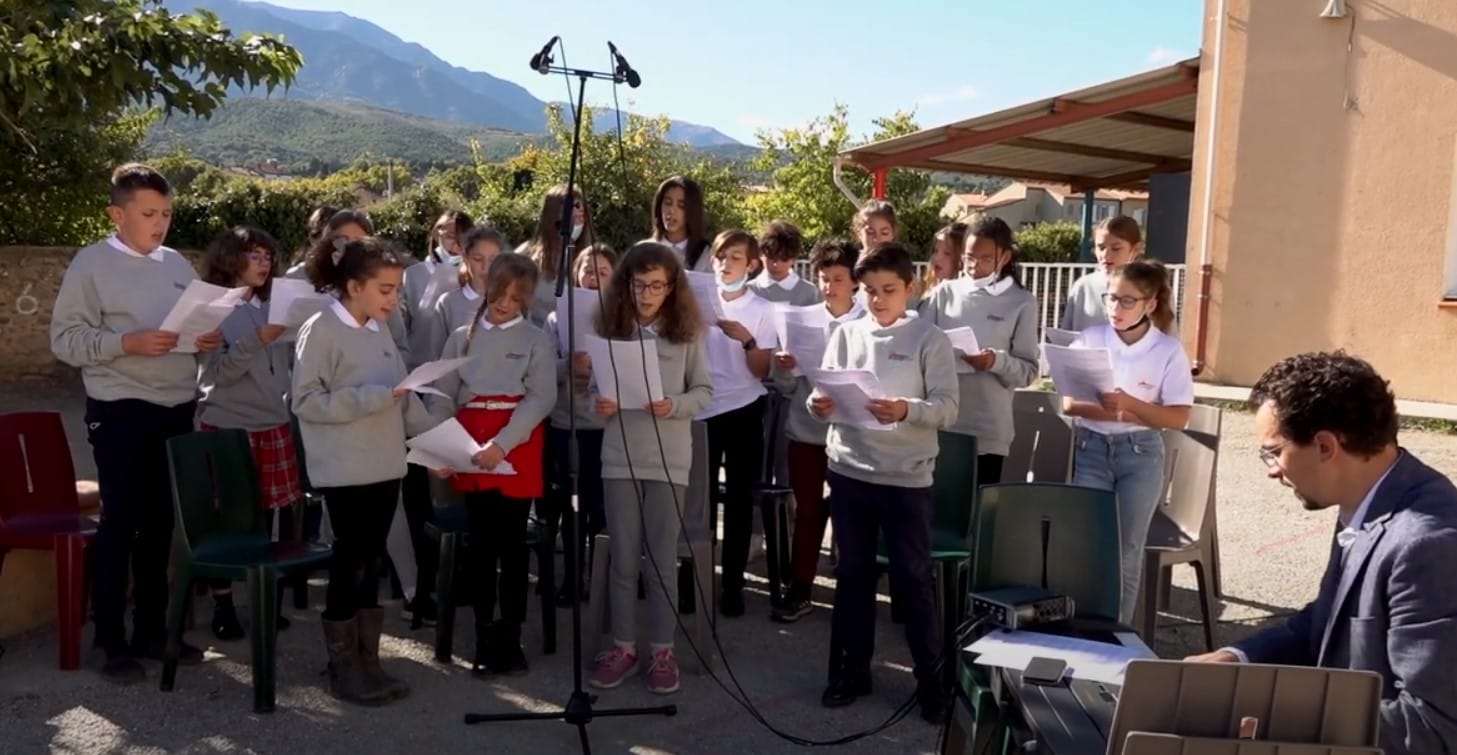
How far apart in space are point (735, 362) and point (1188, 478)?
6.40 feet

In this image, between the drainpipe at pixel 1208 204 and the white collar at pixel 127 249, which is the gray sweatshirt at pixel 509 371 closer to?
the white collar at pixel 127 249

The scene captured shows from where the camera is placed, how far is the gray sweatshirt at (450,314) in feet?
17.7

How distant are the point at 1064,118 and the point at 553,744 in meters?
11.0

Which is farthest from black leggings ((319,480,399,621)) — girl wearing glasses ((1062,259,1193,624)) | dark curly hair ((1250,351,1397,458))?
dark curly hair ((1250,351,1397,458))

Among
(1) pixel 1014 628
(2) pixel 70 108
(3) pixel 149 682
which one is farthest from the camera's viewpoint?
(2) pixel 70 108

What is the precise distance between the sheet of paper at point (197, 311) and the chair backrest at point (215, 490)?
36cm

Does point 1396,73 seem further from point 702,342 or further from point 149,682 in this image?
point 149,682

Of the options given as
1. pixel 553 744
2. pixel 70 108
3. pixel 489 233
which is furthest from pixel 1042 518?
pixel 70 108

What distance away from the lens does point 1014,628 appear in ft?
10.0

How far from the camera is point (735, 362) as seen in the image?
5273mm

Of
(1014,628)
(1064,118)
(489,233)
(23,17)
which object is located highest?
(1064,118)

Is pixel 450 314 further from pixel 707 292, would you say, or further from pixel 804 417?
pixel 804 417

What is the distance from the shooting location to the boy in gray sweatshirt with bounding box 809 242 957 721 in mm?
4133

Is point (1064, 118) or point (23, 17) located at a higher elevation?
point (1064, 118)
